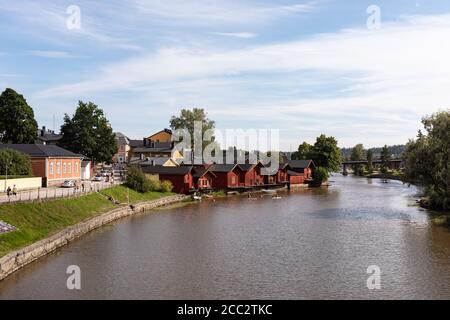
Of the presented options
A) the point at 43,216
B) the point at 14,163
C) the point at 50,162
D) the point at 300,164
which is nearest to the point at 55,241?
the point at 43,216

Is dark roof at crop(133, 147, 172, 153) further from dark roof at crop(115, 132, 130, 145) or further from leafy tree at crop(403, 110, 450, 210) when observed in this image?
leafy tree at crop(403, 110, 450, 210)

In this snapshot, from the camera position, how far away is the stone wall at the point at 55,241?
28589 millimetres

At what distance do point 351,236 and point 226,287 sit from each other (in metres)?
18.6

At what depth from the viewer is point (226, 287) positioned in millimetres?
27125

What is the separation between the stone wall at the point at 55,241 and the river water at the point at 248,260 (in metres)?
0.62

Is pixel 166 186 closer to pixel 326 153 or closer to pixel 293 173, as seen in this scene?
pixel 293 173

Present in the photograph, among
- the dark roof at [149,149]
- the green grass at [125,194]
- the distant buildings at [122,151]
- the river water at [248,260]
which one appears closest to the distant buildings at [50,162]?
the green grass at [125,194]

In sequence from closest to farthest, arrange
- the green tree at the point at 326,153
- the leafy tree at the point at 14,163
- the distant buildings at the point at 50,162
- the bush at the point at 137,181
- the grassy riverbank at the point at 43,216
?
the grassy riverbank at the point at 43,216, the leafy tree at the point at 14,163, the distant buildings at the point at 50,162, the bush at the point at 137,181, the green tree at the point at 326,153

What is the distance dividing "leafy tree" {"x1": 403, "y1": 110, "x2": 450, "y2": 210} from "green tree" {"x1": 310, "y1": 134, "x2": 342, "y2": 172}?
54911 mm

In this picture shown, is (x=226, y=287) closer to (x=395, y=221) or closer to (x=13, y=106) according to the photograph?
(x=395, y=221)

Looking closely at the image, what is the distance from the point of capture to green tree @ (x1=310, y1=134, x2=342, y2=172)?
11881cm

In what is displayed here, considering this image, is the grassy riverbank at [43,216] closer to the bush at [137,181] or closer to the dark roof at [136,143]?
the bush at [137,181]

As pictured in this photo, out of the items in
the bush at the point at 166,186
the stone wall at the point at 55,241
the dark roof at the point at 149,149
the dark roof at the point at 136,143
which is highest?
the dark roof at the point at 136,143
